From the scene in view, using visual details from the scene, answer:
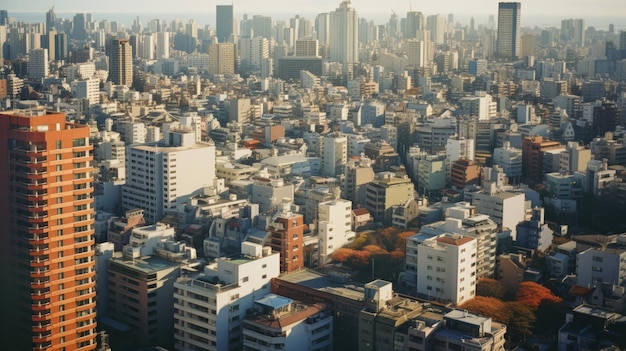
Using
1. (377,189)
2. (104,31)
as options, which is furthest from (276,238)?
(104,31)

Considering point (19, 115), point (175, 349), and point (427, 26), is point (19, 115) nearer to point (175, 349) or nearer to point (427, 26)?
point (175, 349)

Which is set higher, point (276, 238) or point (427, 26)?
point (427, 26)

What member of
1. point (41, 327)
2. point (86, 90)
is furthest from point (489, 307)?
point (86, 90)

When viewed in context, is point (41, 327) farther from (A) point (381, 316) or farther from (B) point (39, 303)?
(A) point (381, 316)

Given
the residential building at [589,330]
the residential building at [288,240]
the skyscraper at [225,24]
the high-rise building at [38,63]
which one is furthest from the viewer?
the skyscraper at [225,24]

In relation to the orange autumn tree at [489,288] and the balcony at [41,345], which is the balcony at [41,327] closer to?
the balcony at [41,345]

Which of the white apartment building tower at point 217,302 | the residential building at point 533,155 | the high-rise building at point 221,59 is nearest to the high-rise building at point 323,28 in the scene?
the high-rise building at point 221,59
